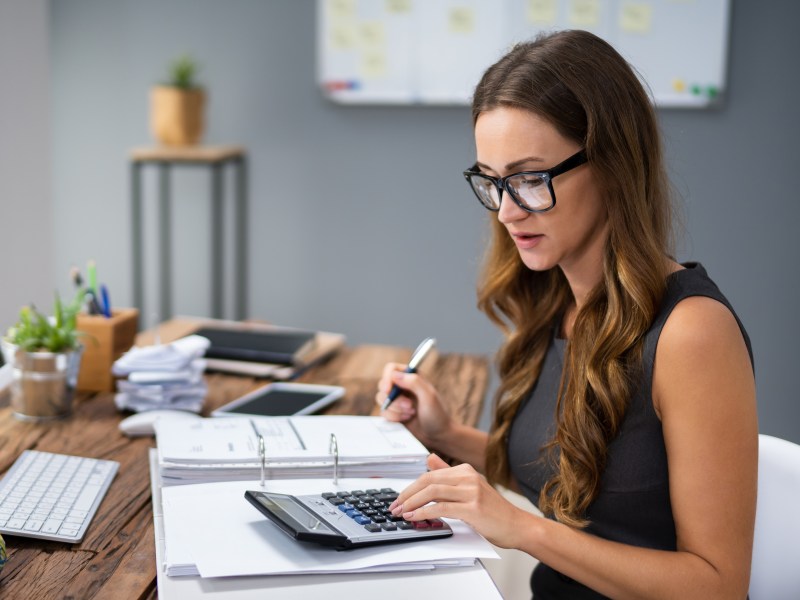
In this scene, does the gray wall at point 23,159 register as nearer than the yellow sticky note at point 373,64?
Yes

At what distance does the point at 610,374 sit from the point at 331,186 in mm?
2577

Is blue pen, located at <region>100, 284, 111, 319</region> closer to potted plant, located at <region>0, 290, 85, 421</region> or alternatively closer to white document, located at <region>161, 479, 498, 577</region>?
potted plant, located at <region>0, 290, 85, 421</region>

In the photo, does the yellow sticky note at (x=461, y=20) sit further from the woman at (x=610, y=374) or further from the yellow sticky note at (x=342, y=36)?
the woman at (x=610, y=374)

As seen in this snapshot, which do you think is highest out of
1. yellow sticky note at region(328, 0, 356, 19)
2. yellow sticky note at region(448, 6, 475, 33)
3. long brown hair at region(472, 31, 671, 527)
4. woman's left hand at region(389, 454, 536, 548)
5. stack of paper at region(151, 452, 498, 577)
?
yellow sticky note at region(328, 0, 356, 19)

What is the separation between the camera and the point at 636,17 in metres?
3.28

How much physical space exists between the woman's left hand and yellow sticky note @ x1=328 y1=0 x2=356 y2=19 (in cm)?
273

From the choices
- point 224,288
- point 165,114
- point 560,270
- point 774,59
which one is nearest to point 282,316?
point 224,288

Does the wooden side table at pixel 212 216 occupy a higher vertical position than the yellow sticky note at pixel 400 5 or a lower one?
lower

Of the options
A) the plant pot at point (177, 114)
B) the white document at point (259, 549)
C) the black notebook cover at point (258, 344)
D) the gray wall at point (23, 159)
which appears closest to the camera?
the white document at point (259, 549)

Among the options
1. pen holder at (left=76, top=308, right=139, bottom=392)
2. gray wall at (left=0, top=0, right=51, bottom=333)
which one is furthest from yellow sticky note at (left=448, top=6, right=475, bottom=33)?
pen holder at (left=76, top=308, right=139, bottom=392)

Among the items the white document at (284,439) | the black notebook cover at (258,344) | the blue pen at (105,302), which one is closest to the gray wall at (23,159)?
the black notebook cover at (258,344)

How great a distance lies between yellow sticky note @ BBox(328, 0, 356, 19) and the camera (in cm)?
343

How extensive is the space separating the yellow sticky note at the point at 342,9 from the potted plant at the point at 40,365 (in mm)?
2198

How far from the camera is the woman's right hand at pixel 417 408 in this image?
1.47 m
